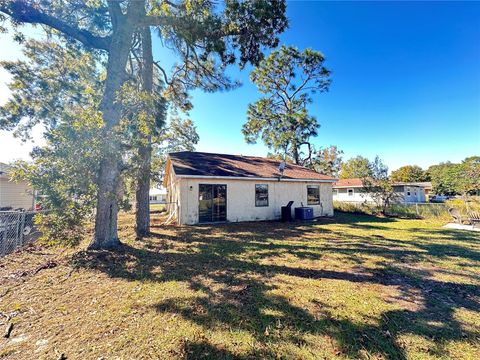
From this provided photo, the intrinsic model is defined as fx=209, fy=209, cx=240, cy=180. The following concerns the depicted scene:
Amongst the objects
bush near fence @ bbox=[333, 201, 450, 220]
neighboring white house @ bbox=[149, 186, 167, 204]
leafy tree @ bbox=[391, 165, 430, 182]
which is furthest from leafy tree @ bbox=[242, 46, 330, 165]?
leafy tree @ bbox=[391, 165, 430, 182]

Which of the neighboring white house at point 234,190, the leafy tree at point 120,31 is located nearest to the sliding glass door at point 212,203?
the neighboring white house at point 234,190

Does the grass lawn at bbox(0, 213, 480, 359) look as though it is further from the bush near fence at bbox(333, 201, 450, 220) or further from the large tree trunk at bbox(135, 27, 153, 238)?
the bush near fence at bbox(333, 201, 450, 220)

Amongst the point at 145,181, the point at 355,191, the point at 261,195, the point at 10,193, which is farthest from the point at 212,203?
the point at 355,191

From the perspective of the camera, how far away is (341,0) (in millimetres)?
10320

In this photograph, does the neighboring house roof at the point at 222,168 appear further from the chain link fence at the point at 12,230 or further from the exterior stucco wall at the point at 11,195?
the exterior stucco wall at the point at 11,195

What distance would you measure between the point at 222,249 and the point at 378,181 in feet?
51.1

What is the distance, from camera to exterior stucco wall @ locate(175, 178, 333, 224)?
11.3m

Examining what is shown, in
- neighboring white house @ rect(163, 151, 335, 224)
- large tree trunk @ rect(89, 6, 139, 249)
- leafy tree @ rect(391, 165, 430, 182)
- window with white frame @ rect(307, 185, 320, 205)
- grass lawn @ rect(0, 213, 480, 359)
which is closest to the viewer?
grass lawn @ rect(0, 213, 480, 359)

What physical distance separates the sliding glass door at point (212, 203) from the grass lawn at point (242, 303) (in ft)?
16.3

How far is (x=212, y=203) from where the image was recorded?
39.5ft

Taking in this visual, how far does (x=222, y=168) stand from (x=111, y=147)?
7506mm

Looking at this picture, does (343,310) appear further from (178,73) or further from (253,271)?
(178,73)

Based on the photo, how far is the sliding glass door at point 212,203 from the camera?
38.5ft

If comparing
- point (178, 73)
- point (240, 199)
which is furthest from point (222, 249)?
point (178, 73)
